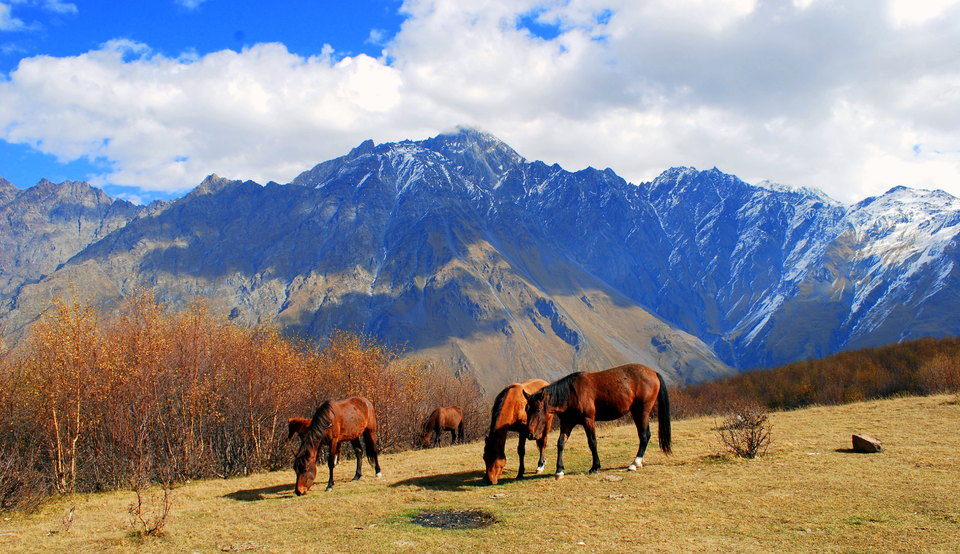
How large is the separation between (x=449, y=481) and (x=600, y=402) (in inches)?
208

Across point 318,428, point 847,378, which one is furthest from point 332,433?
point 847,378

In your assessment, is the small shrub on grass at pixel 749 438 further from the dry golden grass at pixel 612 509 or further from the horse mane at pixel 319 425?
the horse mane at pixel 319 425

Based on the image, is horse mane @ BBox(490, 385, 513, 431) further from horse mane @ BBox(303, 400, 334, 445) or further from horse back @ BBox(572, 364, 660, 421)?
horse mane @ BBox(303, 400, 334, 445)

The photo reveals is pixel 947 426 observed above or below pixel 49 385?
below

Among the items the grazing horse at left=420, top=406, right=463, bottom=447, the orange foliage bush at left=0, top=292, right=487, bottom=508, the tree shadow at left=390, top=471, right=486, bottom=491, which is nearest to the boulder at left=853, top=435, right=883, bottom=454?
the tree shadow at left=390, top=471, right=486, bottom=491

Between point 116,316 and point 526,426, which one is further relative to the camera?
point 116,316

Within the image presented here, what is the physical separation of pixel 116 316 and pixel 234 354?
267 inches

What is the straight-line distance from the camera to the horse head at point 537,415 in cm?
1819

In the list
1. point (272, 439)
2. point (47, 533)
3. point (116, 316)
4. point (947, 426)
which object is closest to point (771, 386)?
point (947, 426)

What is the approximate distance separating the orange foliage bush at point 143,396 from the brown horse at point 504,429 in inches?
432

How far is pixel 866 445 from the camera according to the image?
64.7 feet

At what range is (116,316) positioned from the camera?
1313 inches

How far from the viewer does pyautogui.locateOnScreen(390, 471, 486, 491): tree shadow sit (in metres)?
18.4

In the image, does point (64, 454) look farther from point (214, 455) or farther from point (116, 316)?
point (116, 316)
